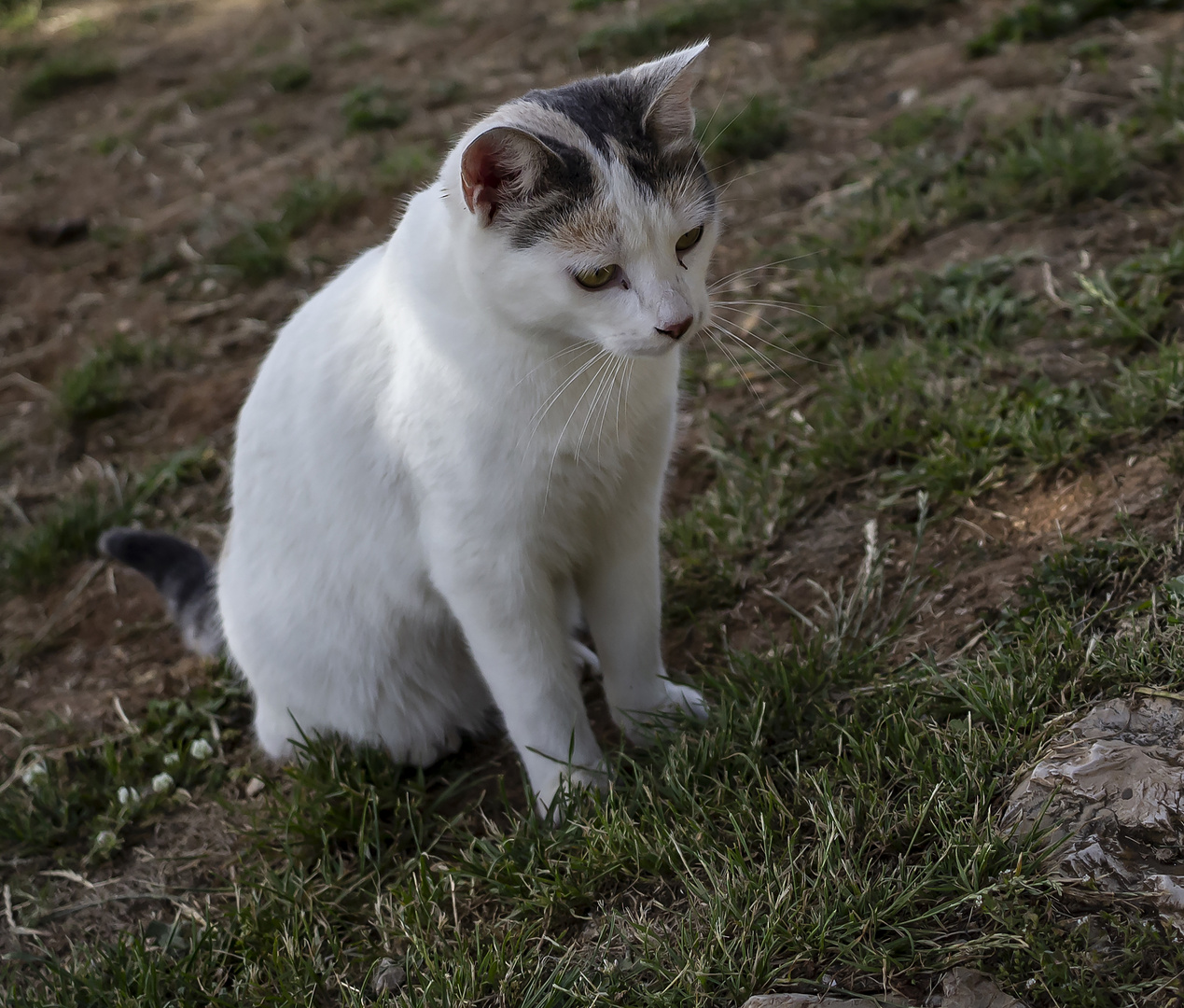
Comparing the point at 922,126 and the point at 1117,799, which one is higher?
the point at 922,126

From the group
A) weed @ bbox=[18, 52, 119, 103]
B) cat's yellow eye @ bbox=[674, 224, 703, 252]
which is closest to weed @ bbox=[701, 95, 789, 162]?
cat's yellow eye @ bbox=[674, 224, 703, 252]

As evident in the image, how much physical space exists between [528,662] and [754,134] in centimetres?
311

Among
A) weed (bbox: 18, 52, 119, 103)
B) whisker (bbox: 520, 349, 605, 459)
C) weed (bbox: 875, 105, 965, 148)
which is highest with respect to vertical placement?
weed (bbox: 18, 52, 119, 103)

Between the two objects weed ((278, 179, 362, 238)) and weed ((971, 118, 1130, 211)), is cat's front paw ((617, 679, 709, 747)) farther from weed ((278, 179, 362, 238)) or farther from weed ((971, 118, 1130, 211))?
weed ((278, 179, 362, 238))

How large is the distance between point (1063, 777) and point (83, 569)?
3.21 m

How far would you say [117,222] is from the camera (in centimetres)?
548

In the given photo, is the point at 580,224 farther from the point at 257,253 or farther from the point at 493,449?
the point at 257,253

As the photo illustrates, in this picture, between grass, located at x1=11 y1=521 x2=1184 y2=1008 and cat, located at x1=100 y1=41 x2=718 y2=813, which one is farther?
cat, located at x1=100 y1=41 x2=718 y2=813

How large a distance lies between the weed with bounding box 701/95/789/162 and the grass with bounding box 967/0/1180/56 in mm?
900

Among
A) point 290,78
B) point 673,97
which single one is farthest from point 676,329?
point 290,78

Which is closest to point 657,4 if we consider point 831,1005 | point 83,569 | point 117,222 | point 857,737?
point 117,222

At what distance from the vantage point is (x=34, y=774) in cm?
288

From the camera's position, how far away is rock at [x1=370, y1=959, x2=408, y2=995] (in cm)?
209

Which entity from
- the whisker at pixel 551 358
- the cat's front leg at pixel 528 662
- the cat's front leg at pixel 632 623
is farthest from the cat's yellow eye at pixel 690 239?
the cat's front leg at pixel 528 662
